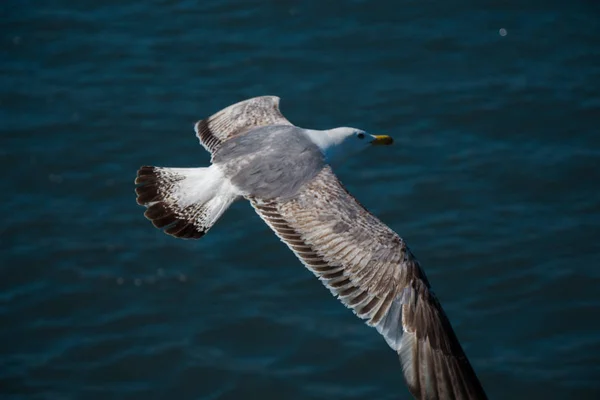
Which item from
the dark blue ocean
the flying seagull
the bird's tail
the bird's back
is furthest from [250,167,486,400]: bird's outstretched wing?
the dark blue ocean

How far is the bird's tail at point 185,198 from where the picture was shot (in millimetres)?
7309

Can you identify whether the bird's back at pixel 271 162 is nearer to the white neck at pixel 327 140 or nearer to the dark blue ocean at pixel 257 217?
the white neck at pixel 327 140

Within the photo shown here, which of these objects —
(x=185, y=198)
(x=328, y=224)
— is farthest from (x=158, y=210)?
(x=328, y=224)

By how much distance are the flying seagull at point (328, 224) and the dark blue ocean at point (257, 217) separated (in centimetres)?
195

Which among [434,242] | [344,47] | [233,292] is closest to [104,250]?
[233,292]

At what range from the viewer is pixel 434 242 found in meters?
9.98

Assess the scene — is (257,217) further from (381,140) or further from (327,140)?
(327,140)

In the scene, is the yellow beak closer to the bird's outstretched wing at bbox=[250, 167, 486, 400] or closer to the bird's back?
the bird's back

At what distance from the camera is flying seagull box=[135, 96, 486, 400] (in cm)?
637

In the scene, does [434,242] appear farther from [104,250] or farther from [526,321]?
[104,250]

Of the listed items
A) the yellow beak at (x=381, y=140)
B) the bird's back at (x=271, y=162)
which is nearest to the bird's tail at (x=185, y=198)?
the bird's back at (x=271, y=162)

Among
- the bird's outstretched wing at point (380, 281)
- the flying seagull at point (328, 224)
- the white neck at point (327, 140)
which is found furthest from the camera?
the white neck at point (327, 140)

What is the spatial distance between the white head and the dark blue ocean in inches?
73.7

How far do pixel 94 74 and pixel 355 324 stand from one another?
4.83 m
